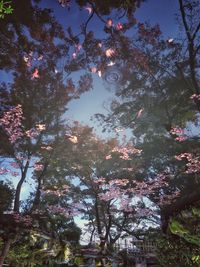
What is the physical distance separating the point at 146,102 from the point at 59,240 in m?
11.2

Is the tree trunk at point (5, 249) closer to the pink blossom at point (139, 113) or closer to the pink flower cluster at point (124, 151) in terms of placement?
the pink flower cluster at point (124, 151)

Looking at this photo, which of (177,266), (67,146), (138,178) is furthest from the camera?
(138,178)

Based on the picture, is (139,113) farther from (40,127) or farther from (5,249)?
(5,249)

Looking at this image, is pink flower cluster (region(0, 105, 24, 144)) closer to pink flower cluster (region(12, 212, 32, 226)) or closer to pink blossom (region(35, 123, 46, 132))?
pink blossom (region(35, 123, 46, 132))

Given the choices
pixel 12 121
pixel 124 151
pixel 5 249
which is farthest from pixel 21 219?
pixel 124 151

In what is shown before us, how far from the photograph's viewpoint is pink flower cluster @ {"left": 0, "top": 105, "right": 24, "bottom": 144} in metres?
15.4

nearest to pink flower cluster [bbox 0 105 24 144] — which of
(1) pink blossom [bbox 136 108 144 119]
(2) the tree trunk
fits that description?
(2) the tree trunk

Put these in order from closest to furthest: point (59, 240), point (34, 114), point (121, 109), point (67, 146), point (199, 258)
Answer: point (199, 258) < point (59, 240) < point (34, 114) < point (67, 146) < point (121, 109)

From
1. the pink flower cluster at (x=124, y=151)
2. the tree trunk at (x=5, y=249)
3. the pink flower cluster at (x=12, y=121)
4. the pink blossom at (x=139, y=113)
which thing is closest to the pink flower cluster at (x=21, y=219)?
the tree trunk at (x=5, y=249)

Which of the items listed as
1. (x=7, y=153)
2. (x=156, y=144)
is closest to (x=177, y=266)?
(x=7, y=153)

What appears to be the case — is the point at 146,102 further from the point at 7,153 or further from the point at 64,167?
the point at 7,153

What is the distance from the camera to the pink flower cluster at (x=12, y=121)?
15.4m

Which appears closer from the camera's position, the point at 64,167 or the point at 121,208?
the point at 64,167

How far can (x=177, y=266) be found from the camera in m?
8.74
